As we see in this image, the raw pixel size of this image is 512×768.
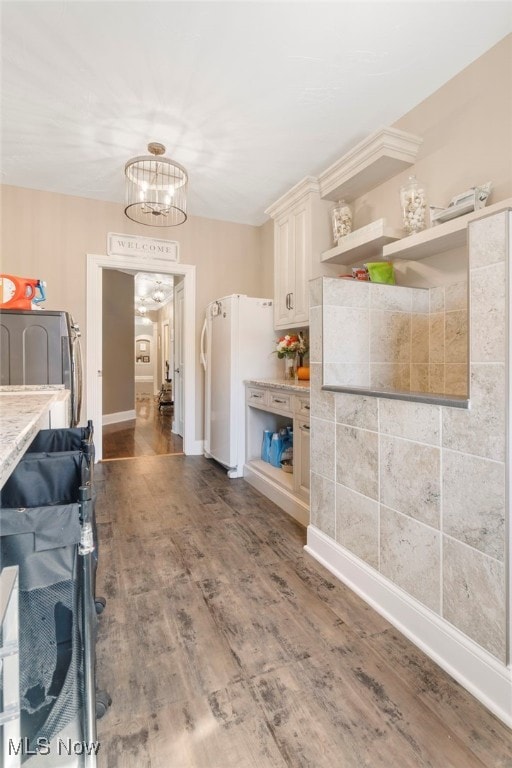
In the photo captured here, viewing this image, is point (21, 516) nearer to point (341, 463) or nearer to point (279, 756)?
point (279, 756)

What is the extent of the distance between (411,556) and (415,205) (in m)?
1.99

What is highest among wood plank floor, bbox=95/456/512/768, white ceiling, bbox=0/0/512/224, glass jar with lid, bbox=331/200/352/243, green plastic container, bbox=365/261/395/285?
white ceiling, bbox=0/0/512/224

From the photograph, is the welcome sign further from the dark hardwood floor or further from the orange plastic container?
the dark hardwood floor

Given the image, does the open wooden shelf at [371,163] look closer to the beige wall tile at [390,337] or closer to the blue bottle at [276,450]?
the beige wall tile at [390,337]

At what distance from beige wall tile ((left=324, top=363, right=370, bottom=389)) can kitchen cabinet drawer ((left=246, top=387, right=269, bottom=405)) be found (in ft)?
3.64

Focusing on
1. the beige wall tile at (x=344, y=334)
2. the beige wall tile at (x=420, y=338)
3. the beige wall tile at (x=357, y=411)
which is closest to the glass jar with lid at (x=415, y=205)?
the beige wall tile at (x=420, y=338)

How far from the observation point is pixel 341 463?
187 cm

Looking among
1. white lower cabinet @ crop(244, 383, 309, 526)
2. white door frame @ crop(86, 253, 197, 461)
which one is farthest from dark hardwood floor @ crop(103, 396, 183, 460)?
white lower cabinet @ crop(244, 383, 309, 526)

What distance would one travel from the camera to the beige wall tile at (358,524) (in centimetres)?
165

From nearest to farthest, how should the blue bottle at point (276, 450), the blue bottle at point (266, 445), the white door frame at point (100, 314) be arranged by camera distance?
the blue bottle at point (276, 450)
the blue bottle at point (266, 445)
the white door frame at point (100, 314)

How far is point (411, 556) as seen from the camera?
4.78 feet

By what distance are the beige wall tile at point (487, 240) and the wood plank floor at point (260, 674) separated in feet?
4.62

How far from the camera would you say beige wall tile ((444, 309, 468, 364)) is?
210cm

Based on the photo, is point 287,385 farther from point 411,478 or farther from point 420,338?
point 411,478
